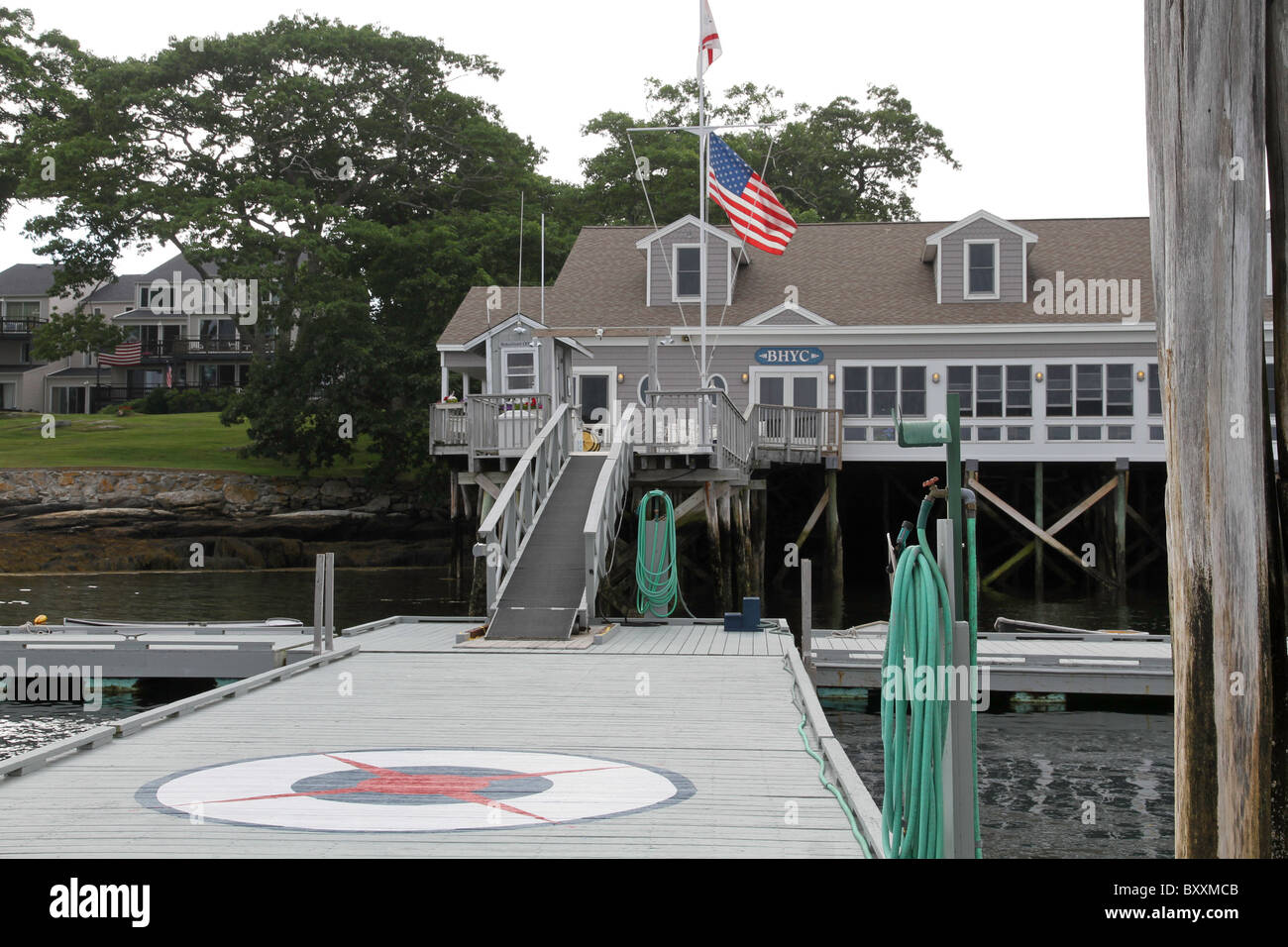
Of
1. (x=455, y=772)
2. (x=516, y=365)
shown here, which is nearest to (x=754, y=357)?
(x=516, y=365)

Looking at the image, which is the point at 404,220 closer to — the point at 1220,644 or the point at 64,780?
the point at 64,780

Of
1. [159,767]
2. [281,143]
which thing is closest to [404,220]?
[281,143]

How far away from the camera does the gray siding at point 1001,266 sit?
104 ft

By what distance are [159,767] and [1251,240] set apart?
6.48 metres

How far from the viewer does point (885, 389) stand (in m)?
30.7

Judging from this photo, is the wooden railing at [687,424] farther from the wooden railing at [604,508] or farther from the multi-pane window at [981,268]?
the multi-pane window at [981,268]

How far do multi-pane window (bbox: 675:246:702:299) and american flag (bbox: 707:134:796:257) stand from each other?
8155 mm

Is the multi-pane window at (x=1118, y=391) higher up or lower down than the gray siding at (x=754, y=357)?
lower down

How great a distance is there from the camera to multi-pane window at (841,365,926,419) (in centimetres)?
3066

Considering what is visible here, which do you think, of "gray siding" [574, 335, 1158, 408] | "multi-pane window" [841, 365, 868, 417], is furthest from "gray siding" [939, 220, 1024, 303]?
"multi-pane window" [841, 365, 868, 417]

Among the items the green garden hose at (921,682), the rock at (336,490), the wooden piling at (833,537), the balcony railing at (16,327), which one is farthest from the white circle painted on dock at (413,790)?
the balcony railing at (16,327)

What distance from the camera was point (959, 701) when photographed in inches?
166

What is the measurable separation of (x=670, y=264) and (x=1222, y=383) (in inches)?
1143

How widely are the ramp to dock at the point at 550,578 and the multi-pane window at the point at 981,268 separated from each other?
15.8 metres
